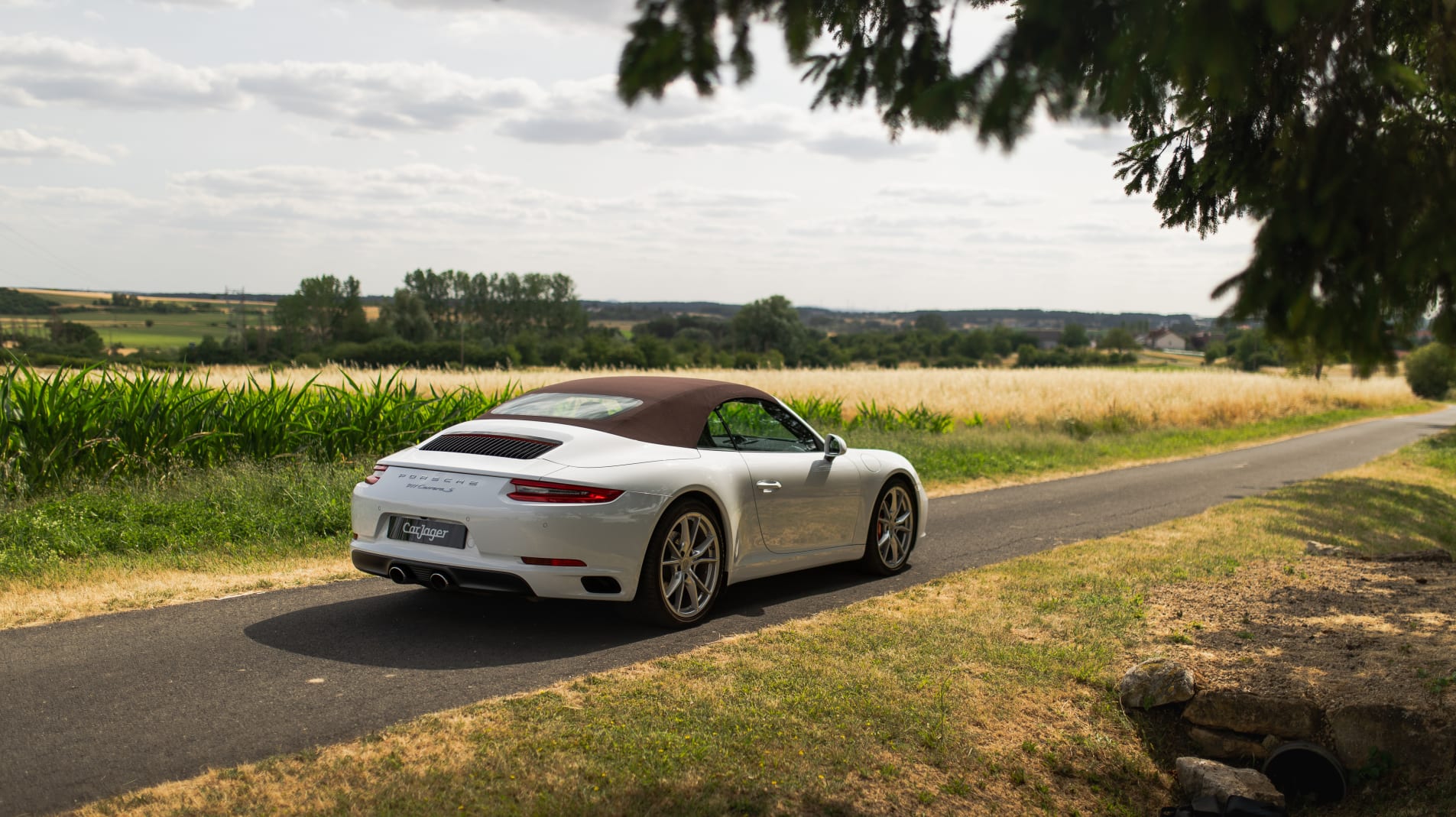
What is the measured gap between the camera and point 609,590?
6.43 meters

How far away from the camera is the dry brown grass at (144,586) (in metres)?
6.94

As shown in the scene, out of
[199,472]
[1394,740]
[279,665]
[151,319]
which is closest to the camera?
[1394,740]

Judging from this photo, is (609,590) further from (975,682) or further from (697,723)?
(975,682)

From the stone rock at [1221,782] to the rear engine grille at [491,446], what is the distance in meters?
3.80

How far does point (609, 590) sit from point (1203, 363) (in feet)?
319

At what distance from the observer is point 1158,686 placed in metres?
5.82

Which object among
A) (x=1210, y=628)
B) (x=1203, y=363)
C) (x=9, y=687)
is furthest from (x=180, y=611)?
(x=1203, y=363)

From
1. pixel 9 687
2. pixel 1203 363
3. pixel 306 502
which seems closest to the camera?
pixel 9 687

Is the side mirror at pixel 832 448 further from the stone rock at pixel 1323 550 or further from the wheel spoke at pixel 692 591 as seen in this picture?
the stone rock at pixel 1323 550

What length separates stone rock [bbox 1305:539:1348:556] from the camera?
33.5ft

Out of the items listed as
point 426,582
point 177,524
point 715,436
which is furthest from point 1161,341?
point 426,582

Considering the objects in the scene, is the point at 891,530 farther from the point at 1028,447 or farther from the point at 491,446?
the point at 1028,447

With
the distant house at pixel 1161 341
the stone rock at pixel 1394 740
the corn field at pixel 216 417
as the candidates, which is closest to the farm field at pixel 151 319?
the corn field at pixel 216 417

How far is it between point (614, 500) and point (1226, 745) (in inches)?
137
